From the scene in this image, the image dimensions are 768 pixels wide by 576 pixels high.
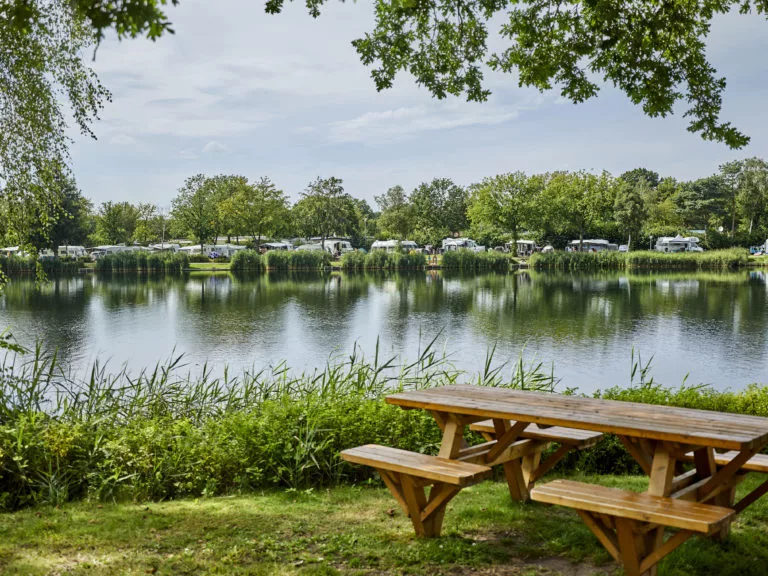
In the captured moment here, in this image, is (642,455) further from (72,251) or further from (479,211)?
(72,251)

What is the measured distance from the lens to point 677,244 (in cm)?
6016

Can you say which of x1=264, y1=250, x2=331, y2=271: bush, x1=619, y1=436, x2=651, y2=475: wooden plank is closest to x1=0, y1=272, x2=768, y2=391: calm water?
x1=619, y1=436, x2=651, y2=475: wooden plank

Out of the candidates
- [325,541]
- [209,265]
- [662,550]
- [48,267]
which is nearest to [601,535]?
[662,550]

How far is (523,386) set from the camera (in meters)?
7.00

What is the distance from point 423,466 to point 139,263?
177 feet

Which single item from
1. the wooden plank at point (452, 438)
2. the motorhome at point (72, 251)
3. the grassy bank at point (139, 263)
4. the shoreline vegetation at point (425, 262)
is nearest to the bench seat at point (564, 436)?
the wooden plank at point (452, 438)

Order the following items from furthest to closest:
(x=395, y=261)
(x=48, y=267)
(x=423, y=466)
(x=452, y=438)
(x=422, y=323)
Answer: (x=395, y=261)
(x=48, y=267)
(x=422, y=323)
(x=452, y=438)
(x=423, y=466)

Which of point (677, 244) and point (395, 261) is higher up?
point (677, 244)

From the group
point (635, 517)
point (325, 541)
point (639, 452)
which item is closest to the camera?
point (635, 517)

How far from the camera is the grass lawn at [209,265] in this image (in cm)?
5652

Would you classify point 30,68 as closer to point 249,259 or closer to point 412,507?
point 412,507

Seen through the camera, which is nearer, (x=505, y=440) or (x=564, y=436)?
(x=505, y=440)

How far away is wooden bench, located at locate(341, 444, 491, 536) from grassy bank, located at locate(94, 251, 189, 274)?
52574 millimetres

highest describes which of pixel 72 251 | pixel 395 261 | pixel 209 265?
pixel 72 251
